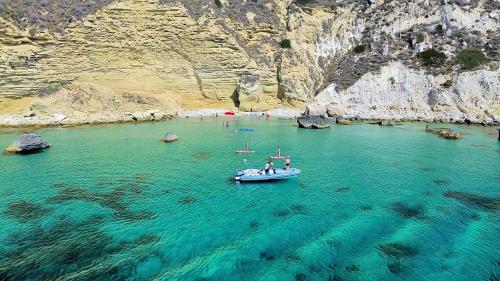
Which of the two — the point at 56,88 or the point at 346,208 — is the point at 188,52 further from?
the point at 346,208

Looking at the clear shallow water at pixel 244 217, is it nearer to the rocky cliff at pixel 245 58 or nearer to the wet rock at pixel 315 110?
the rocky cliff at pixel 245 58

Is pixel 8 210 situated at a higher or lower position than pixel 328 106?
lower

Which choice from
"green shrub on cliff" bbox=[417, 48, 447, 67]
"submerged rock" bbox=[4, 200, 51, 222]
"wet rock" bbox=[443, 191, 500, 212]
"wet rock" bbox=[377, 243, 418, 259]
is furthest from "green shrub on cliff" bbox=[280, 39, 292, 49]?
"wet rock" bbox=[377, 243, 418, 259]

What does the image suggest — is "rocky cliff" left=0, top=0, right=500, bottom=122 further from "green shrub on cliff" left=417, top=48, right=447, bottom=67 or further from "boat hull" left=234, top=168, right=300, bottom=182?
"boat hull" left=234, top=168, right=300, bottom=182

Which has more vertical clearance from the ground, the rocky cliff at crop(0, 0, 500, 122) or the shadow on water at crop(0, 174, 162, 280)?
the rocky cliff at crop(0, 0, 500, 122)

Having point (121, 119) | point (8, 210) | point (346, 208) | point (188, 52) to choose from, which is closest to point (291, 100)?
point (188, 52)

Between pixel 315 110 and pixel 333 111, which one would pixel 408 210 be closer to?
pixel 315 110

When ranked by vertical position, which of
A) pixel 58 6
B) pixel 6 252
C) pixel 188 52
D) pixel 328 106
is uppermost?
pixel 58 6

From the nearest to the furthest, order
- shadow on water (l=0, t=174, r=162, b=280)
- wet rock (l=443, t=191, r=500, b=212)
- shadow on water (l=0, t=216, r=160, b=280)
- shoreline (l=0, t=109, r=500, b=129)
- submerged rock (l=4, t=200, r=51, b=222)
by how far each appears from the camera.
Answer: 1. shadow on water (l=0, t=216, r=160, b=280)
2. shadow on water (l=0, t=174, r=162, b=280)
3. submerged rock (l=4, t=200, r=51, b=222)
4. wet rock (l=443, t=191, r=500, b=212)
5. shoreline (l=0, t=109, r=500, b=129)
